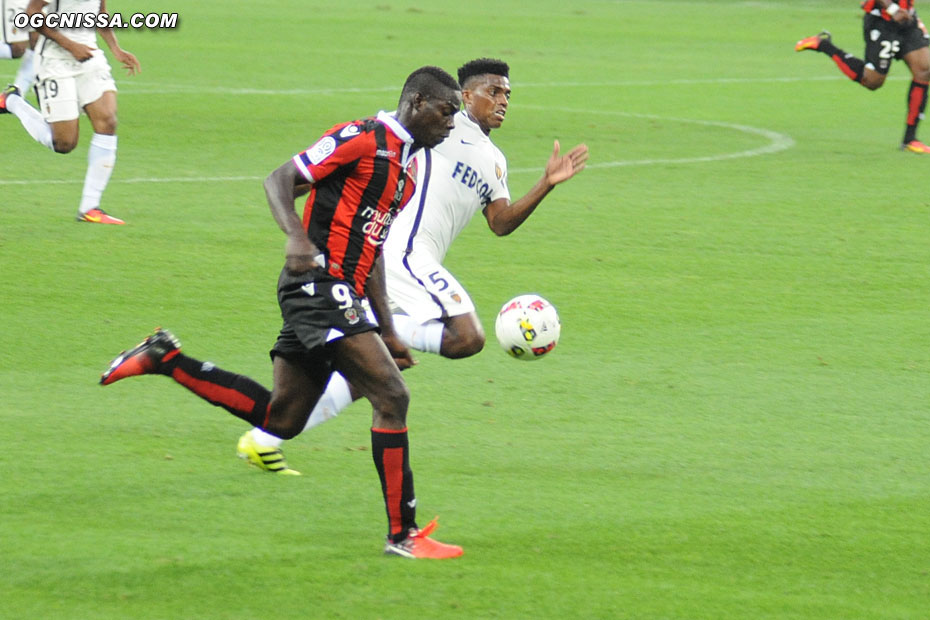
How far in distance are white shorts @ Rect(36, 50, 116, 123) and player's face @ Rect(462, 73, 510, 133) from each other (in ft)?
14.6

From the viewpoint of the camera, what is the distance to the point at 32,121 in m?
12.1

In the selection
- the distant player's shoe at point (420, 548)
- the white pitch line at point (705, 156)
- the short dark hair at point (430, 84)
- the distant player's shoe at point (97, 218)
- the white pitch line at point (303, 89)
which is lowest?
the white pitch line at point (303, 89)

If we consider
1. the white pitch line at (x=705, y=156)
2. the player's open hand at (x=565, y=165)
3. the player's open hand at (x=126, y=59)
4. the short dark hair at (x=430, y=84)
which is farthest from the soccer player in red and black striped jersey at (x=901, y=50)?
the short dark hair at (x=430, y=84)

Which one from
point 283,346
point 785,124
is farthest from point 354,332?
point 785,124

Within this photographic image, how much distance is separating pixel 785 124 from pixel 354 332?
13.9 metres

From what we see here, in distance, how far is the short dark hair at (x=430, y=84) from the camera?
5.88 m

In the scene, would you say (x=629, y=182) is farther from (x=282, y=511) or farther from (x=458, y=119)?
(x=282, y=511)

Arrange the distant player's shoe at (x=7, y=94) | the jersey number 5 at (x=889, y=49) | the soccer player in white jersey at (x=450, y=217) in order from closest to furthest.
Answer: the soccer player in white jersey at (x=450, y=217) < the distant player's shoe at (x=7, y=94) < the jersey number 5 at (x=889, y=49)

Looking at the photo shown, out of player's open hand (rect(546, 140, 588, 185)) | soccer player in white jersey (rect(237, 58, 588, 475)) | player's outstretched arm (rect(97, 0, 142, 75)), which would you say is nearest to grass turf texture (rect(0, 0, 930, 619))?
soccer player in white jersey (rect(237, 58, 588, 475))

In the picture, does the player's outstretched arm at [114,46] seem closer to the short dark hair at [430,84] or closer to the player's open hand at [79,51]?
the player's open hand at [79,51]

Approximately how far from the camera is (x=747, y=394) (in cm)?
816

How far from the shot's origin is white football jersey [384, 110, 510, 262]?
781 cm

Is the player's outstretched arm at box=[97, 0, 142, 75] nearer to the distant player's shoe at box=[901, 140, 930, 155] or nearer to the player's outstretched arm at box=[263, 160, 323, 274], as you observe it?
the player's outstretched arm at box=[263, 160, 323, 274]

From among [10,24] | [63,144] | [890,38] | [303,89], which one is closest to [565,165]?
[63,144]
